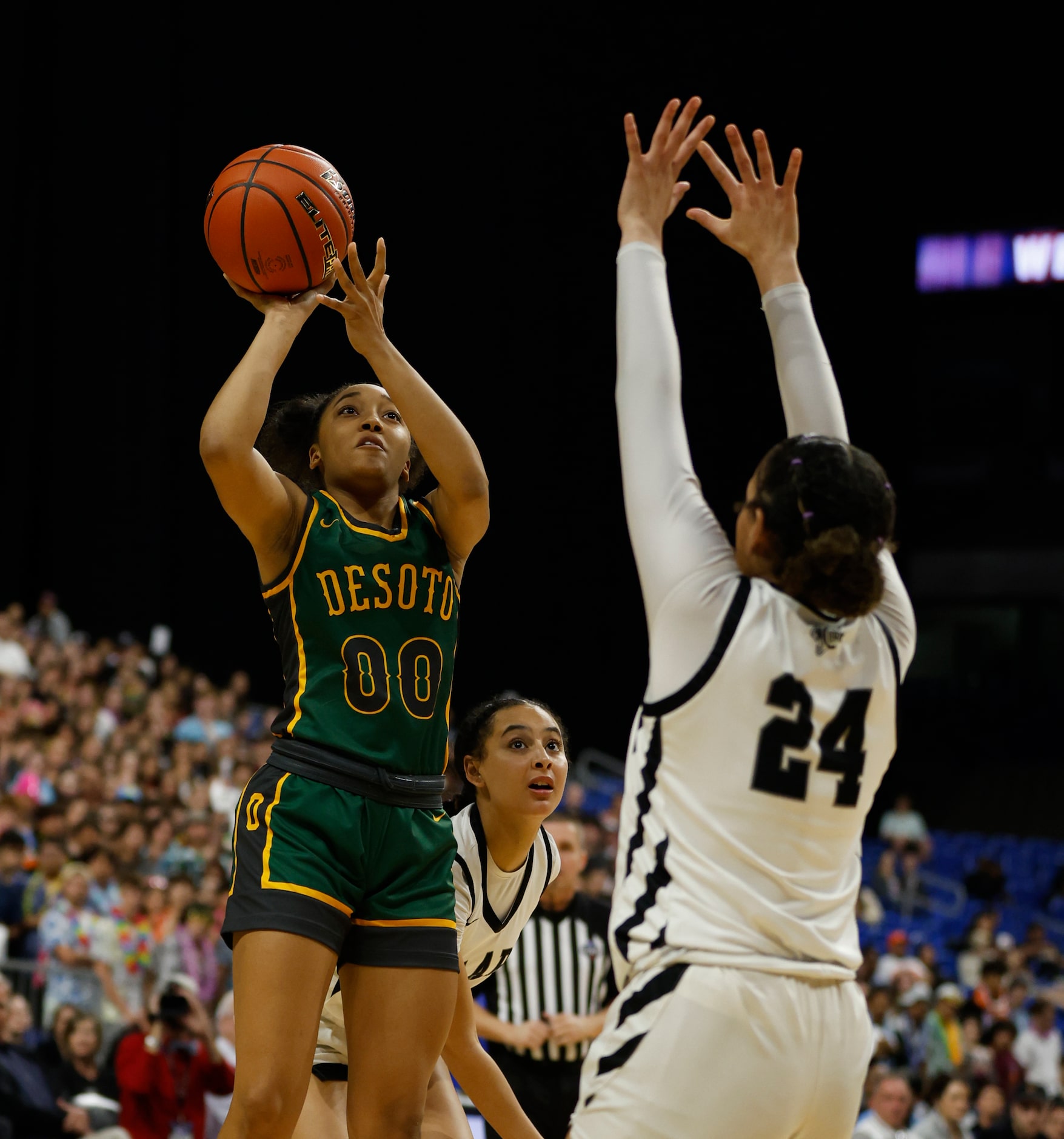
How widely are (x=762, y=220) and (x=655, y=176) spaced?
0.27 m

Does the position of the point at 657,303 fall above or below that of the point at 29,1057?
above

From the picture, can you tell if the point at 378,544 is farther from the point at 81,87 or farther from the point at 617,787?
the point at 81,87

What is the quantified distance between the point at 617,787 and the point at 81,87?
11.5 metres

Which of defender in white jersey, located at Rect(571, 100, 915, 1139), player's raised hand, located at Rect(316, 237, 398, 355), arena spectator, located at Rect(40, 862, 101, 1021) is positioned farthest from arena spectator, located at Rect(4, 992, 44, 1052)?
defender in white jersey, located at Rect(571, 100, 915, 1139)

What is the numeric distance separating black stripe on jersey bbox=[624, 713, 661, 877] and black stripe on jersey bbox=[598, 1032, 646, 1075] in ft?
0.89

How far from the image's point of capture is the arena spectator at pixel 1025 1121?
8.96m

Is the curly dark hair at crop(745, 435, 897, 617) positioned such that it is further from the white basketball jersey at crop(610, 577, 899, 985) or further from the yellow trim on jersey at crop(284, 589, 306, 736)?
the yellow trim on jersey at crop(284, 589, 306, 736)

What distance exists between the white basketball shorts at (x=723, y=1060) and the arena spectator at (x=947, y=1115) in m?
7.00

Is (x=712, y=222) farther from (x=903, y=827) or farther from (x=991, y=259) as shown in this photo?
(x=991, y=259)

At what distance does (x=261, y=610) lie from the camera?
20.0 meters

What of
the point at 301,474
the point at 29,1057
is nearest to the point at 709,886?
the point at 301,474

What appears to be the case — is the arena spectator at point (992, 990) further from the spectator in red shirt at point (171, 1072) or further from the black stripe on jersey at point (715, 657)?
the black stripe on jersey at point (715, 657)

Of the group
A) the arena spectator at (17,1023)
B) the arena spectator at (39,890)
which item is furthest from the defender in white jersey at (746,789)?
the arena spectator at (39,890)

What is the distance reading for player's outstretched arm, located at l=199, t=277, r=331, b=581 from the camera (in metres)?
3.23
